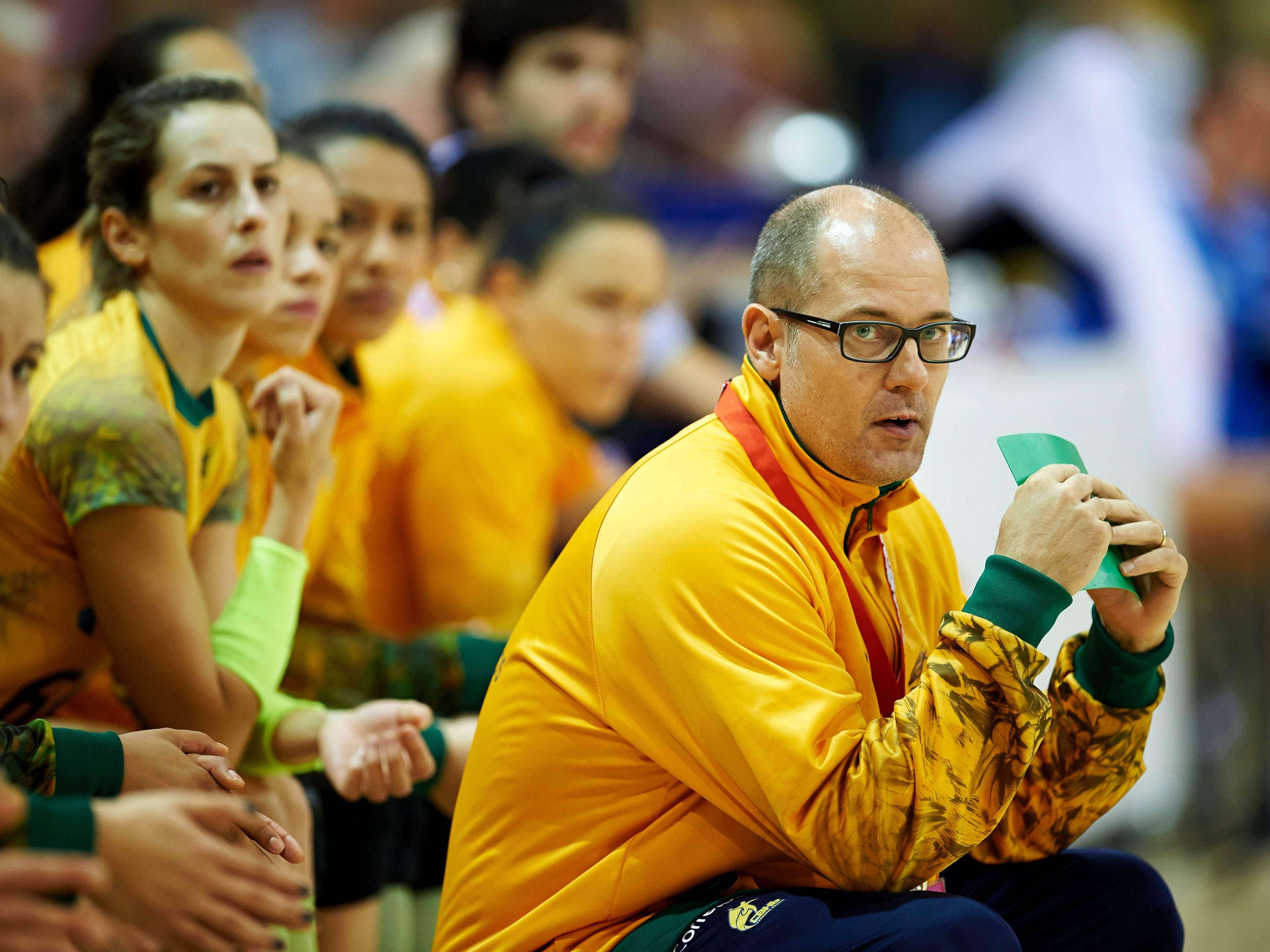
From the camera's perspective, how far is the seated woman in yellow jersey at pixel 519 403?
11.0 feet

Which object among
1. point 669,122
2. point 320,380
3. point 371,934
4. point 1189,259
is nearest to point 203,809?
point 371,934

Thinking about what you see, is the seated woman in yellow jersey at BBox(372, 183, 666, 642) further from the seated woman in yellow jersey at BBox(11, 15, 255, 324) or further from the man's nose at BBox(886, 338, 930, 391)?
the man's nose at BBox(886, 338, 930, 391)

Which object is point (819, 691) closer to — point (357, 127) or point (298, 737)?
point (298, 737)

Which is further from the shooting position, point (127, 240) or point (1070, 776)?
point (127, 240)

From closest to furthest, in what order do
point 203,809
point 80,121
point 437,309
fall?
point 203,809 < point 80,121 < point 437,309

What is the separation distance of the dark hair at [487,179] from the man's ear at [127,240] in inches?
74.6

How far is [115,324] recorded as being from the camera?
2254 millimetres

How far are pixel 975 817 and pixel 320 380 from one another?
5.75ft

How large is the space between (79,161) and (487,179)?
1.72 meters

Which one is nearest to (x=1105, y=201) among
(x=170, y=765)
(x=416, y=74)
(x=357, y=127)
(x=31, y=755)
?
(x=416, y=74)

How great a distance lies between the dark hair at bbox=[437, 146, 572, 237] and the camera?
418 centimetres

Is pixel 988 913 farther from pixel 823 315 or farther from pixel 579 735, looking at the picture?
pixel 823 315

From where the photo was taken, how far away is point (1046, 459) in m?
2.09

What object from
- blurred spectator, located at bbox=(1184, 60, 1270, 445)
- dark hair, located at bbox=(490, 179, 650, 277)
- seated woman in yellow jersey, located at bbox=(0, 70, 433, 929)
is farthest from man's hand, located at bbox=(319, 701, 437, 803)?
blurred spectator, located at bbox=(1184, 60, 1270, 445)
